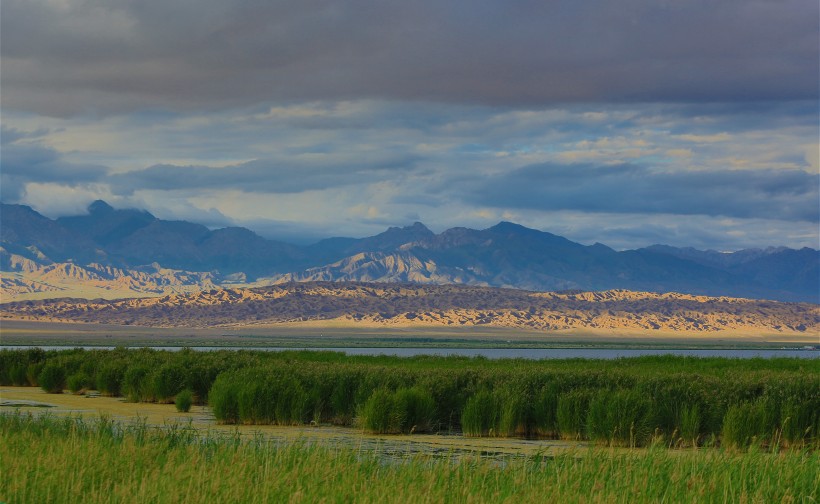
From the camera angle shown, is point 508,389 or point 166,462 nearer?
point 166,462

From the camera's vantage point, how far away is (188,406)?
30312 mm

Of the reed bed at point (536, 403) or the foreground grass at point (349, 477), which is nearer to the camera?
the foreground grass at point (349, 477)

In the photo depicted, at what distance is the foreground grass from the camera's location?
42.5ft

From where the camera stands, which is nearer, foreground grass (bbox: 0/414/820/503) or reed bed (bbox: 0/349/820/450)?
foreground grass (bbox: 0/414/820/503)

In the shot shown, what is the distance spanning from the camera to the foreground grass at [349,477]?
1297 cm

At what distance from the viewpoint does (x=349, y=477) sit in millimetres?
13977

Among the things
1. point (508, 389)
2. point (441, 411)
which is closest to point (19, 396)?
point (441, 411)

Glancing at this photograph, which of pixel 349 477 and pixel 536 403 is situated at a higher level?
pixel 349 477

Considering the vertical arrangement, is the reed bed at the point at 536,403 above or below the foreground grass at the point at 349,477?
below

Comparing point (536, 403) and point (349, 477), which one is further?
point (536, 403)

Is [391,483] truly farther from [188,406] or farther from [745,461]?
[188,406]

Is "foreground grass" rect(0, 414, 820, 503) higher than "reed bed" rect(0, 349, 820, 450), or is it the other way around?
"foreground grass" rect(0, 414, 820, 503)

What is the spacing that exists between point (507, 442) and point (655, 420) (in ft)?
12.9

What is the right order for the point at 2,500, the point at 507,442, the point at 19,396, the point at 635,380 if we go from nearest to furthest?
the point at 2,500
the point at 507,442
the point at 635,380
the point at 19,396
